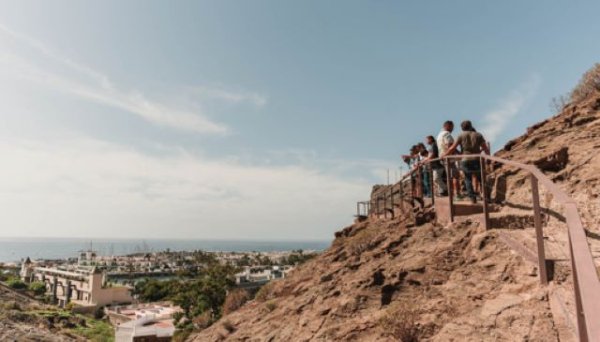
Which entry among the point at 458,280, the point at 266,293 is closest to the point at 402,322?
the point at 458,280

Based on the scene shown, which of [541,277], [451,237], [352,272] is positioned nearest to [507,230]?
[451,237]

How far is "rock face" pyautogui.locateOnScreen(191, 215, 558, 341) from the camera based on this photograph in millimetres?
4617

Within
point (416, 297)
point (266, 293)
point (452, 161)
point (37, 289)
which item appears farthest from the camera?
point (37, 289)

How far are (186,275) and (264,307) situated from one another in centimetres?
8555

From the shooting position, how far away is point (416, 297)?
6.08 m

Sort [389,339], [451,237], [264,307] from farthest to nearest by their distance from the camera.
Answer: [264,307], [451,237], [389,339]

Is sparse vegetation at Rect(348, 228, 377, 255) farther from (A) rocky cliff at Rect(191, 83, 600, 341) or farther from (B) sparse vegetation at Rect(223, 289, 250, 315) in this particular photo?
(B) sparse vegetation at Rect(223, 289, 250, 315)

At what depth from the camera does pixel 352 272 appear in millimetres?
8562

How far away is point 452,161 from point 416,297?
12.8 feet

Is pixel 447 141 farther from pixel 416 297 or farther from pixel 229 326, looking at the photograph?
pixel 229 326

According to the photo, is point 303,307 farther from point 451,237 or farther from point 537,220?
point 537,220

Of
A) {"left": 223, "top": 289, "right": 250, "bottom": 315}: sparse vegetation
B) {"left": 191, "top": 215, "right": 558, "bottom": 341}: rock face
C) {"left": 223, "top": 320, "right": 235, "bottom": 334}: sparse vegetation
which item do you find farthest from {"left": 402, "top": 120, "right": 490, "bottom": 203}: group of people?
{"left": 223, "top": 289, "right": 250, "bottom": 315}: sparse vegetation

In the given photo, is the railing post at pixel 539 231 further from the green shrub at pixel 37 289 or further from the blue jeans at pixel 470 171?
the green shrub at pixel 37 289

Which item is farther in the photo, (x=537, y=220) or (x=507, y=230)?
(x=507, y=230)
